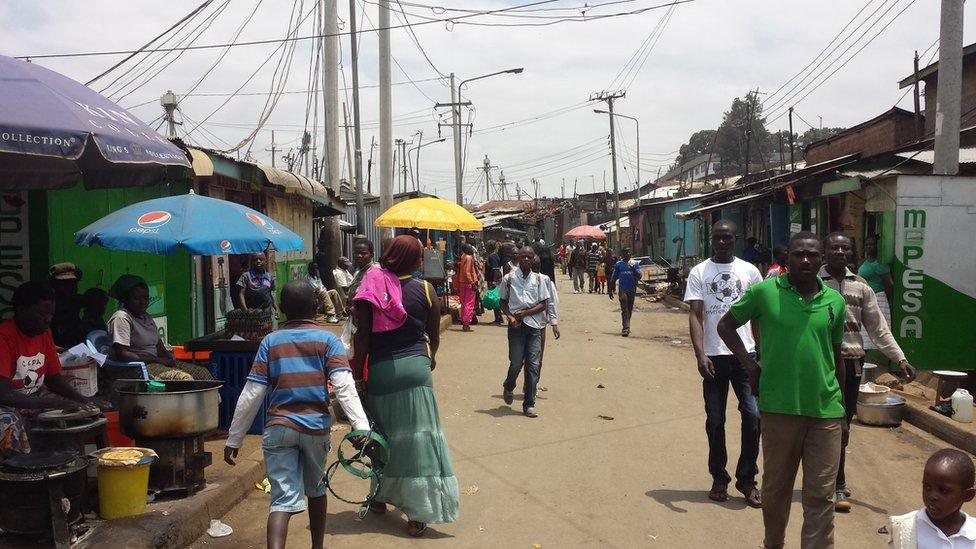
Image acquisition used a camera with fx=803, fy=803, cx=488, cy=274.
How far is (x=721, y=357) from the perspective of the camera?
19.6 ft

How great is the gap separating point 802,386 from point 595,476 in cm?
259

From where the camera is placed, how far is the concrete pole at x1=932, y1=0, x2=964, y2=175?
33.2 ft

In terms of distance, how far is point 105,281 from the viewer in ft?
30.0

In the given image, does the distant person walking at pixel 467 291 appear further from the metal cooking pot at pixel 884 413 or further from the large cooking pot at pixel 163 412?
the large cooking pot at pixel 163 412

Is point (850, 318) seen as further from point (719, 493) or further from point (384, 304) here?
point (384, 304)

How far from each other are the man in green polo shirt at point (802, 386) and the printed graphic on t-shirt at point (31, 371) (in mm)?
4374

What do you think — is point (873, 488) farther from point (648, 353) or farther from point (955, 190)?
point (648, 353)

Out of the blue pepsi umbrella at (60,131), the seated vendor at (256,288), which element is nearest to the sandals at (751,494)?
the blue pepsi umbrella at (60,131)

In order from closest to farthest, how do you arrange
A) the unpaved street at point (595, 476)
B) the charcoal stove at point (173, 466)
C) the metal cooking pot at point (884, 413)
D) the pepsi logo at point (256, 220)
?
the unpaved street at point (595, 476), the charcoal stove at point (173, 466), the pepsi logo at point (256, 220), the metal cooking pot at point (884, 413)

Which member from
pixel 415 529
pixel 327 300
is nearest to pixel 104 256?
pixel 415 529

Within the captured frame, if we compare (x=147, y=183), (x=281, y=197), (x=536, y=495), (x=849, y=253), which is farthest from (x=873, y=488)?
(x=281, y=197)

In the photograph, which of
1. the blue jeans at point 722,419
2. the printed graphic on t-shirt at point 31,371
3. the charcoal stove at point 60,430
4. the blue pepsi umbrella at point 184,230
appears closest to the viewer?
the charcoal stove at point 60,430

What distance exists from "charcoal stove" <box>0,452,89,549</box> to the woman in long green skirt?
5.88ft

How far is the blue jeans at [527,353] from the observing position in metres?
8.91
